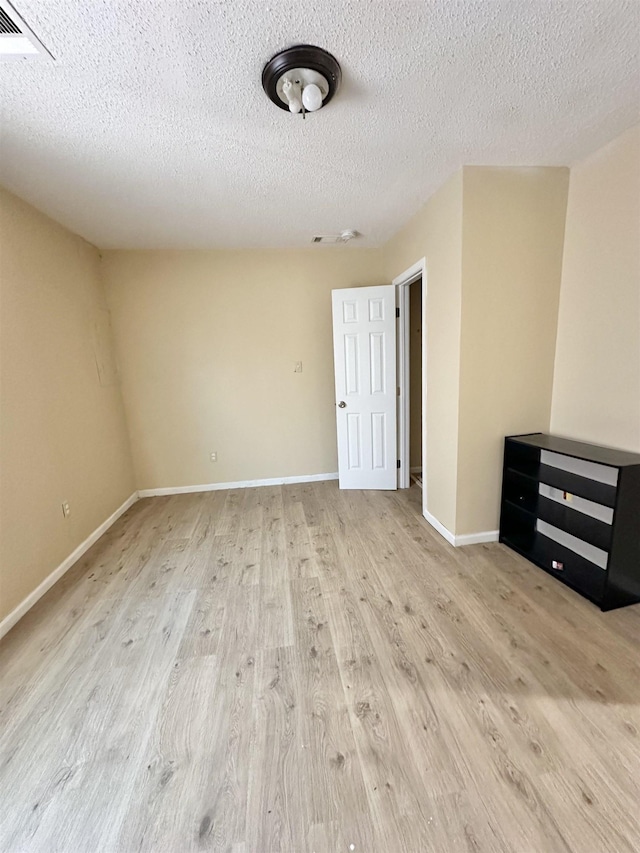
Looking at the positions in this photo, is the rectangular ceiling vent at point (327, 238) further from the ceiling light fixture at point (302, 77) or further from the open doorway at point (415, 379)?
the ceiling light fixture at point (302, 77)

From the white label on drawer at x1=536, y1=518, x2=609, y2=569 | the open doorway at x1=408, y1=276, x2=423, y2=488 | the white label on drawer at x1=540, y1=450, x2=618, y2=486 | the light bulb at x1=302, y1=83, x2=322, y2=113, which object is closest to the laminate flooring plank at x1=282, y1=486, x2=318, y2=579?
the open doorway at x1=408, y1=276, x2=423, y2=488

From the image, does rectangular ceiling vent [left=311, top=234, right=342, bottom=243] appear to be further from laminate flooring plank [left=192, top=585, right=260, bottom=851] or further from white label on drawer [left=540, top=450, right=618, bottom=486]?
laminate flooring plank [left=192, top=585, right=260, bottom=851]

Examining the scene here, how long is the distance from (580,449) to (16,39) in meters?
3.13

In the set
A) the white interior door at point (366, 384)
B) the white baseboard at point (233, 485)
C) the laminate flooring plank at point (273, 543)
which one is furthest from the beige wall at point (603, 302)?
the white baseboard at point (233, 485)

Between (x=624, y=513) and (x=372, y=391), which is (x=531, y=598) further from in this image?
(x=372, y=391)

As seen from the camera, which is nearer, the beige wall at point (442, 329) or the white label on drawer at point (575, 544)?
the white label on drawer at point (575, 544)

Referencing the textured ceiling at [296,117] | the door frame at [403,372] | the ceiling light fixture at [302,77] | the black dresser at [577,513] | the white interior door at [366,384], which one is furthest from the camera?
the white interior door at [366,384]

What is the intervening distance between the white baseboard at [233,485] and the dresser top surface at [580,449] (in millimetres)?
2229

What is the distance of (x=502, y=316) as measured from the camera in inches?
89.8

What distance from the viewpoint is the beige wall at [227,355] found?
11.4 feet

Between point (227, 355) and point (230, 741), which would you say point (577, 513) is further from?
point (227, 355)

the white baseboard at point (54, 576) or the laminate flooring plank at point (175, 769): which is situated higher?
the white baseboard at point (54, 576)

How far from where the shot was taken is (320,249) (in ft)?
11.9

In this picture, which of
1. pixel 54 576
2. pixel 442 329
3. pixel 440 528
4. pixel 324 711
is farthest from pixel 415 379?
pixel 54 576
